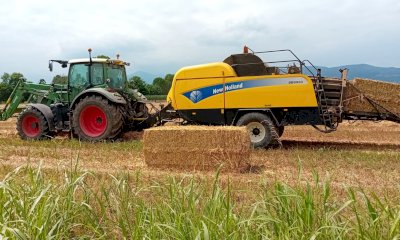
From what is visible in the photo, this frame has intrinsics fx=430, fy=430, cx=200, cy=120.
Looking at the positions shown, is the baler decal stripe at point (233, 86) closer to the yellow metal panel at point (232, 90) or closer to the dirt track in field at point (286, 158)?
the yellow metal panel at point (232, 90)

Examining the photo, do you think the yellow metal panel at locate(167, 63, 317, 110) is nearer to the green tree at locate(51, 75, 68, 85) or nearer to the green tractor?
the green tractor

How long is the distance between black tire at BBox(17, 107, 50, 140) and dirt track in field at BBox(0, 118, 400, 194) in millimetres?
555

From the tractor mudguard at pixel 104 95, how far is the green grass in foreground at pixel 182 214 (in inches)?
283

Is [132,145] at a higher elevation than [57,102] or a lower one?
lower

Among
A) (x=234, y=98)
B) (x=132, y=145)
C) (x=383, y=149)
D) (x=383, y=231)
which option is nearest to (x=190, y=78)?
(x=234, y=98)

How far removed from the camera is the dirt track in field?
21.1ft

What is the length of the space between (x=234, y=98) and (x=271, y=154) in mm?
1701

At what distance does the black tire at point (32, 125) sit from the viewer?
1136cm

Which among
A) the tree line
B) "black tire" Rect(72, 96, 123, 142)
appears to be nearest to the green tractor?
"black tire" Rect(72, 96, 123, 142)

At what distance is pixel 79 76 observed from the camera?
11508mm

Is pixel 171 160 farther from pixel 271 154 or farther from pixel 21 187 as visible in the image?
pixel 21 187

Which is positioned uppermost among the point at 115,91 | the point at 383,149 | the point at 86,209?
the point at 115,91

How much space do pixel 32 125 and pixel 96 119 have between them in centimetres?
195

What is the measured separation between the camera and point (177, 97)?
10570 millimetres
